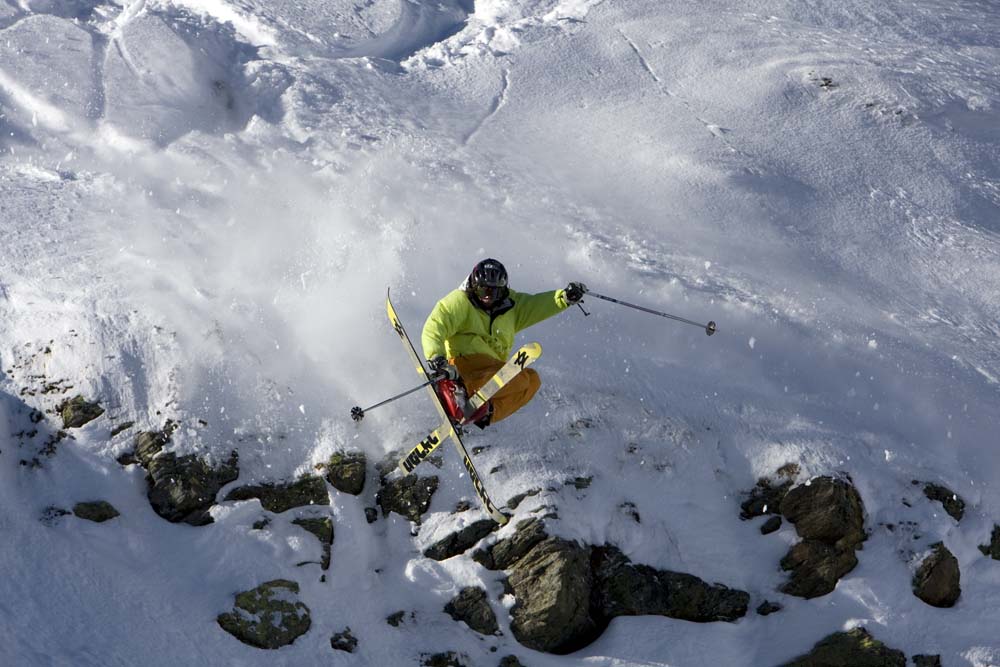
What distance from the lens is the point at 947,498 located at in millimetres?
8406

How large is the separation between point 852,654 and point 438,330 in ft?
16.3

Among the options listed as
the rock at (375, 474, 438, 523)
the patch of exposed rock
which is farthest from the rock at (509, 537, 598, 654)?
the patch of exposed rock

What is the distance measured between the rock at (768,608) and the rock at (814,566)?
Result: 0.57 ft

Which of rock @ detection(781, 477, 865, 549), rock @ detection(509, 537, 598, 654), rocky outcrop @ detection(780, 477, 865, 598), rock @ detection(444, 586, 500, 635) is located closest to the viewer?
rock @ detection(509, 537, 598, 654)

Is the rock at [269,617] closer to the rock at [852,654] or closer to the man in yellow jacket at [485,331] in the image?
the man in yellow jacket at [485,331]

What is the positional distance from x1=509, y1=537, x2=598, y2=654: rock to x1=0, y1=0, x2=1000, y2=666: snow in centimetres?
15

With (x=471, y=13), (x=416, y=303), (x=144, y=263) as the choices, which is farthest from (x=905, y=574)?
(x=471, y=13)

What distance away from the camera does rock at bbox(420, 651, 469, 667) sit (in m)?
7.44

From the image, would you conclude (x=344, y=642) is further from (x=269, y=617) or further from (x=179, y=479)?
(x=179, y=479)

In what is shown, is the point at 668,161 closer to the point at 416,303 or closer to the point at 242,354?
the point at 416,303

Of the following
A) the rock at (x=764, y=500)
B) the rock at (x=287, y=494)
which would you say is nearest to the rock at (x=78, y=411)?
the rock at (x=287, y=494)

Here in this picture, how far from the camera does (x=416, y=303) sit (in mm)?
10242

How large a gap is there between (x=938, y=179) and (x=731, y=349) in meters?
6.03

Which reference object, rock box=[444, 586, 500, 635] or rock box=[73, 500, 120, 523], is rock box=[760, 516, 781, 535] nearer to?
rock box=[444, 586, 500, 635]
